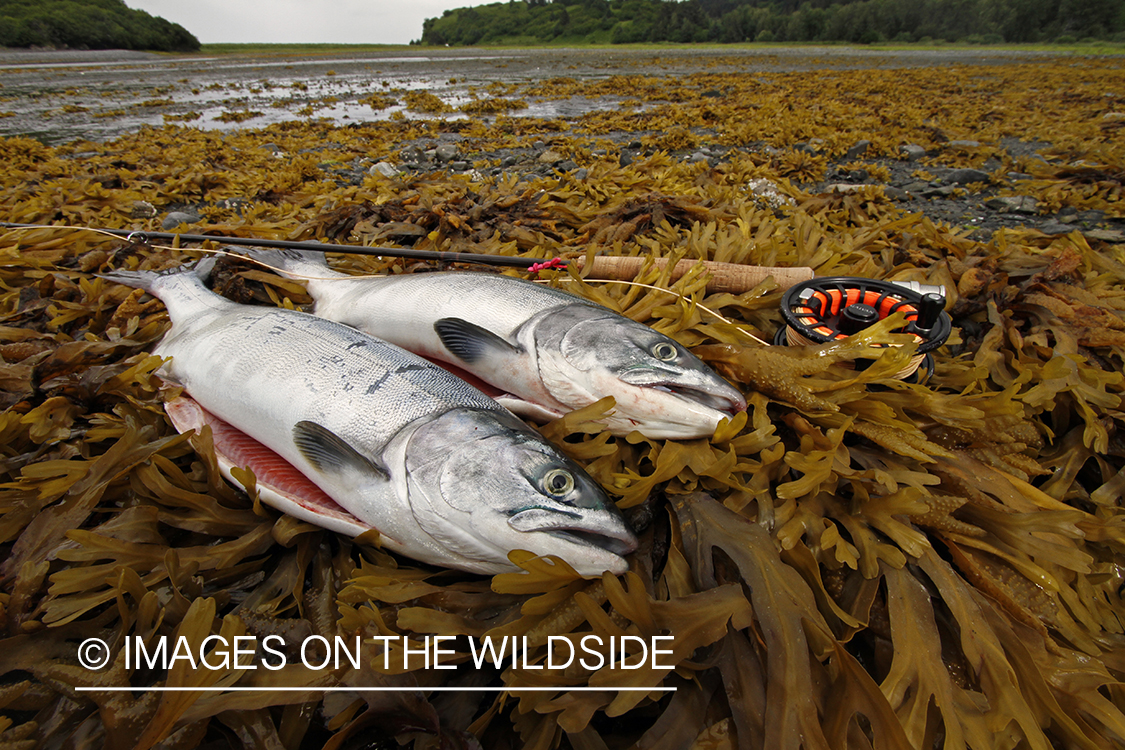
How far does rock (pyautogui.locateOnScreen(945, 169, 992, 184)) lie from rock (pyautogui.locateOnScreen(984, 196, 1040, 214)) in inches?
30.7

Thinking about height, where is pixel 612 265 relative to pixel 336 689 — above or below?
above

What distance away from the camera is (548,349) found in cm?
224

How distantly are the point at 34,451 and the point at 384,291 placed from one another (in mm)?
1685

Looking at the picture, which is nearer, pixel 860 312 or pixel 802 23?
pixel 860 312

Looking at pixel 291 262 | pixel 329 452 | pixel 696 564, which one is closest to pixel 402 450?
pixel 329 452

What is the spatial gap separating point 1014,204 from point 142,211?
10.5m

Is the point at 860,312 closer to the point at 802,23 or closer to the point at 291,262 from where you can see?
the point at 291,262

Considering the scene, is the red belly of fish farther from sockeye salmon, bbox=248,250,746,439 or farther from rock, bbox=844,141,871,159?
rock, bbox=844,141,871,159

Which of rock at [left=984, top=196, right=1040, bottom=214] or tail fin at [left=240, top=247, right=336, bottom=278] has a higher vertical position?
tail fin at [left=240, top=247, right=336, bottom=278]

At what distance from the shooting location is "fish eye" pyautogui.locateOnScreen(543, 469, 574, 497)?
1610 mm

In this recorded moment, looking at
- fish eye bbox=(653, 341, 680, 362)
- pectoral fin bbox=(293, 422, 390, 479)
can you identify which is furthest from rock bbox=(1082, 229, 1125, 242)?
pectoral fin bbox=(293, 422, 390, 479)

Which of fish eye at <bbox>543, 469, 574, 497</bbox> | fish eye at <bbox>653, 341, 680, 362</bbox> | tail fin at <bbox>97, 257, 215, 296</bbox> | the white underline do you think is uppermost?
tail fin at <bbox>97, 257, 215, 296</bbox>

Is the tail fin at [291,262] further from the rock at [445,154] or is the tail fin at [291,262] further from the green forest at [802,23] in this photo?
the green forest at [802,23]

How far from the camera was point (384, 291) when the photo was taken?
2836 millimetres
